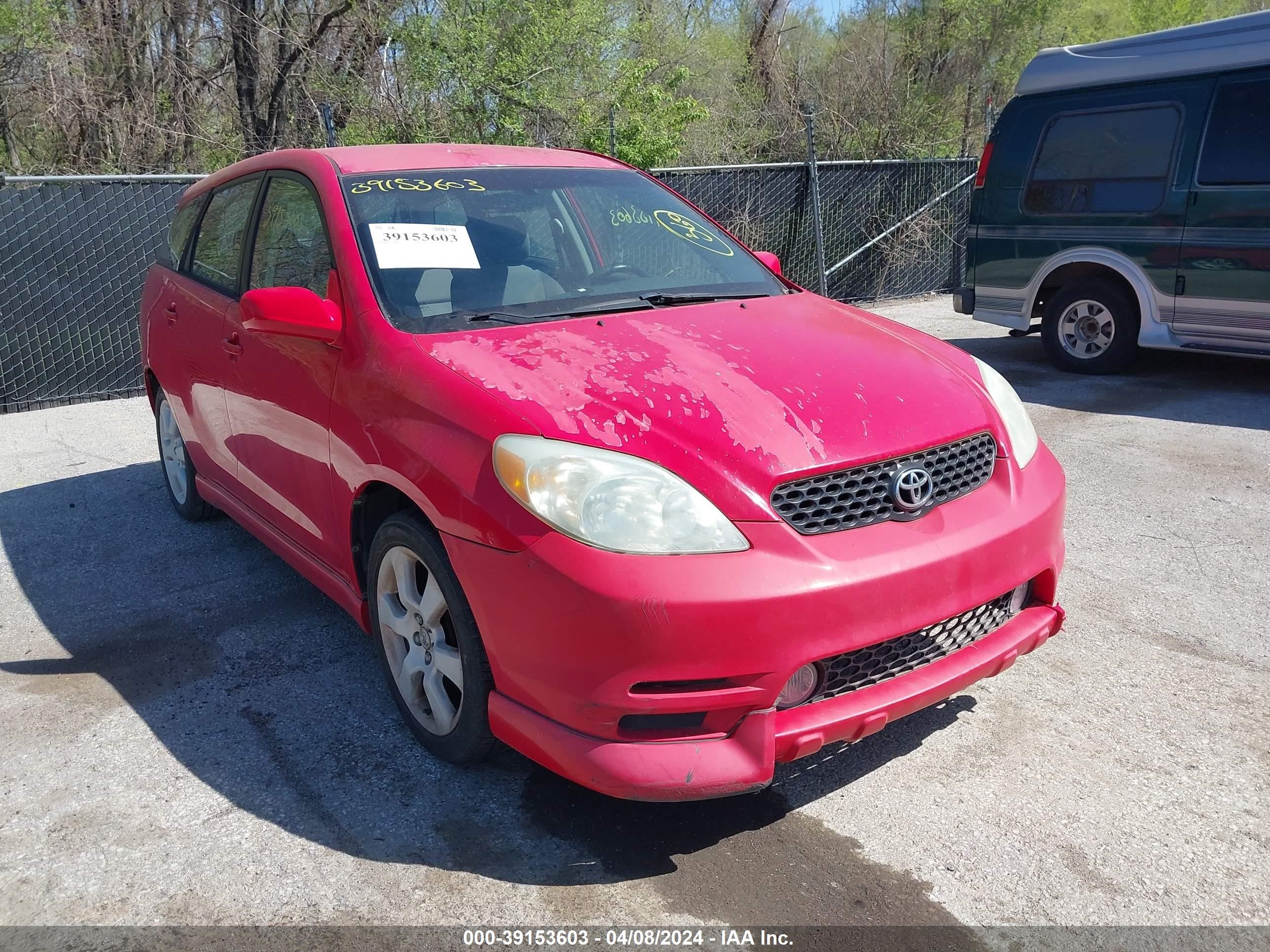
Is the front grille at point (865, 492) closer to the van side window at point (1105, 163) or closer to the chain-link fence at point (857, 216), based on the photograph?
the van side window at point (1105, 163)

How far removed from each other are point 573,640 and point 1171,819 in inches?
64.6

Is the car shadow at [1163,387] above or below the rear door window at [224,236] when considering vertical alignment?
below

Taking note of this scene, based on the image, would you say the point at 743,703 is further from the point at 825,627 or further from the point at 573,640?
the point at 573,640

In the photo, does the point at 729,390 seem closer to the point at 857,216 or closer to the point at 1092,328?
the point at 1092,328

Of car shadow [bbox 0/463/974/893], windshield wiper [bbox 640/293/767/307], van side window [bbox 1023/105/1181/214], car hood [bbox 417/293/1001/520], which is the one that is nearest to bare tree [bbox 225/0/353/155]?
van side window [bbox 1023/105/1181/214]

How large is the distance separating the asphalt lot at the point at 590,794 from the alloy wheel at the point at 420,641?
7.1 inches

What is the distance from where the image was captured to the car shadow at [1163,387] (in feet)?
22.4

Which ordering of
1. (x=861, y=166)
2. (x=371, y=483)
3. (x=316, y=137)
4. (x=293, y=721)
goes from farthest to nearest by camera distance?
(x=316, y=137) → (x=861, y=166) → (x=293, y=721) → (x=371, y=483)

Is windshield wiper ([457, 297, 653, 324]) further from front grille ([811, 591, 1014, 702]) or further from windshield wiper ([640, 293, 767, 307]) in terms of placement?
front grille ([811, 591, 1014, 702])

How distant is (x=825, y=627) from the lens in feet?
7.88

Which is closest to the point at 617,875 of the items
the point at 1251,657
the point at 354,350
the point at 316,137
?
the point at 354,350

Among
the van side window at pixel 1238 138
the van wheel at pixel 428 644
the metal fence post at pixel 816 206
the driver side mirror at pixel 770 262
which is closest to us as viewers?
the van wheel at pixel 428 644

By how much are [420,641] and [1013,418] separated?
188cm

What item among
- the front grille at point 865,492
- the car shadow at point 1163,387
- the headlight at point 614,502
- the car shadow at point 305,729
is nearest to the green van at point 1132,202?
the car shadow at point 1163,387
